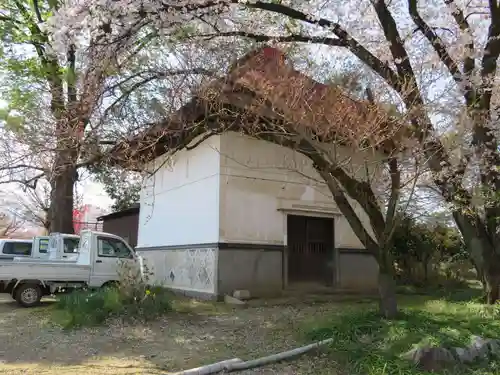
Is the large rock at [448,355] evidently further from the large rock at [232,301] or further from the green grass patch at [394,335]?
the large rock at [232,301]

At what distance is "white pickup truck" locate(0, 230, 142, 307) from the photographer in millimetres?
11078

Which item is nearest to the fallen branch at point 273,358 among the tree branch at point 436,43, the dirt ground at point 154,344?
the dirt ground at point 154,344

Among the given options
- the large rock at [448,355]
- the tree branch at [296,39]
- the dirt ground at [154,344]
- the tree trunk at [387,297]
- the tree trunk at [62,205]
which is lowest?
the dirt ground at [154,344]

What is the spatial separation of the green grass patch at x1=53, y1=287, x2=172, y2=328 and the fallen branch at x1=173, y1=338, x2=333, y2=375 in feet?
9.91

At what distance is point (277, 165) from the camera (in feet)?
44.5

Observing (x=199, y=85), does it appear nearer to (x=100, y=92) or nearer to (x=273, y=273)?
(x=100, y=92)

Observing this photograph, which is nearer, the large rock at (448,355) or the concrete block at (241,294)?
the large rock at (448,355)

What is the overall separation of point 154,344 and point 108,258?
586cm

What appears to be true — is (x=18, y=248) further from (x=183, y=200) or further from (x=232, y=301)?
(x=232, y=301)

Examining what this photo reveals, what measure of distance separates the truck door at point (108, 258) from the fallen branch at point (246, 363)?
21.8ft

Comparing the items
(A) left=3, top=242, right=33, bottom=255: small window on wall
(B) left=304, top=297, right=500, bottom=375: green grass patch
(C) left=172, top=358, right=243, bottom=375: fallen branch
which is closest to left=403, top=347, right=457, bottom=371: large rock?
(B) left=304, top=297, right=500, bottom=375: green grass patch

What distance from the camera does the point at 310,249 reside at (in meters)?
14.3

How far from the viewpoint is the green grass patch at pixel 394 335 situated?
20.1ft

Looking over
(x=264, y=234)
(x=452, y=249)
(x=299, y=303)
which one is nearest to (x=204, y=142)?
(x=264, y=234)
